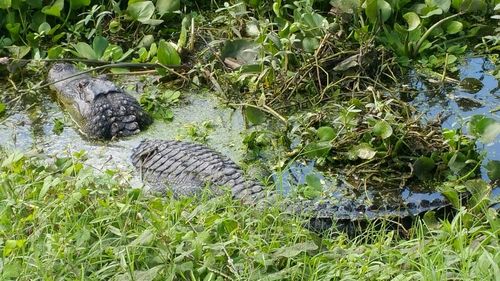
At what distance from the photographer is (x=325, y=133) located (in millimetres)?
4602

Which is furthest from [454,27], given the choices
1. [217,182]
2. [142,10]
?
[217,182]

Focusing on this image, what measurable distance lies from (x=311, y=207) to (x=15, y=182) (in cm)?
134

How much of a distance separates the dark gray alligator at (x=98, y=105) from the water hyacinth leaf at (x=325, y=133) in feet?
3.87

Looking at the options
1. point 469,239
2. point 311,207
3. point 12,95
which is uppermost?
point 469,239

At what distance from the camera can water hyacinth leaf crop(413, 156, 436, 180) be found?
172 inches

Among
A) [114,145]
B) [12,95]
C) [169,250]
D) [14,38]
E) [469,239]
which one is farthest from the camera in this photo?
[14,38]

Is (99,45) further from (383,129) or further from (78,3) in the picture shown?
(383,129)

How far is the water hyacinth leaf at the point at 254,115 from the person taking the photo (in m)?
4.89

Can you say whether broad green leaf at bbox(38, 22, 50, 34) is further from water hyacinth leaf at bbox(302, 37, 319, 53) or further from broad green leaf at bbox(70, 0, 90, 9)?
water hyacinth leaf at bbox(302, 37, 319, 53)

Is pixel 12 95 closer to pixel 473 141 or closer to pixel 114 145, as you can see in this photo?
pixel 114 145

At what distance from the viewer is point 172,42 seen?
6.05 metres

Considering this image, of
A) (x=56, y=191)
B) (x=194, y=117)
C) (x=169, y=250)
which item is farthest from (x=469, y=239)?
(x=194, y=117)

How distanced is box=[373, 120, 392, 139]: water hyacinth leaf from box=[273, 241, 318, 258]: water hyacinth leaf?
1.23 m

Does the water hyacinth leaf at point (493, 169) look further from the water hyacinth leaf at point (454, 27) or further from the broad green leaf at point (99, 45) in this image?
the broad green leaf at point (99, 45)
